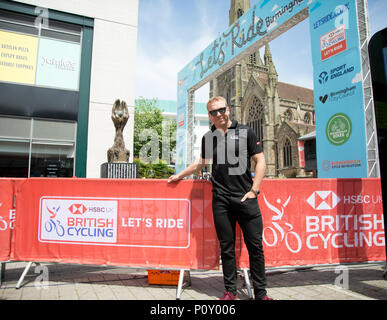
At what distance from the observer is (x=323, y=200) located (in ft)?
11.9

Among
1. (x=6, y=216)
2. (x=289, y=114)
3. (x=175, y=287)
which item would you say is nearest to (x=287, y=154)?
(x=289, y=114)

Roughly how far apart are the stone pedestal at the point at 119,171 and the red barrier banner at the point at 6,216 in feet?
11.8

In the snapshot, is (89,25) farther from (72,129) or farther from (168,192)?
(168,192)

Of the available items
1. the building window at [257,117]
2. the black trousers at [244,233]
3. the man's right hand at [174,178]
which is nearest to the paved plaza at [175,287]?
the black trousers at [244,233]

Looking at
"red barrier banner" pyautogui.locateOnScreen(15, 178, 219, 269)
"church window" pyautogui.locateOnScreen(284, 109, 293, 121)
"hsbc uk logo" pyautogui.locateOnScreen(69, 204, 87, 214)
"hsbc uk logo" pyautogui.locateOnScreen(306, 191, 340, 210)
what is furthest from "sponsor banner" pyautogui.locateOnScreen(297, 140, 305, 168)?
"hsbc uk logo" pyautogui.locateOnScreen(69, 204, 87, 214)

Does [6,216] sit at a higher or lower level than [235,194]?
lower

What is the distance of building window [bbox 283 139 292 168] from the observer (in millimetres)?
44106

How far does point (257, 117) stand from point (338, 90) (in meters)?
45.1

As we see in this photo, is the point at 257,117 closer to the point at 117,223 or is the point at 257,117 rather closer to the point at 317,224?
the point at 317,224

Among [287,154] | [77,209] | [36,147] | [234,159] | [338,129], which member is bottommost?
[77,209]

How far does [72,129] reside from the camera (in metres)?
11.1

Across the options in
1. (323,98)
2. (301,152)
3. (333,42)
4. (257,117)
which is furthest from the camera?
(257,117)
